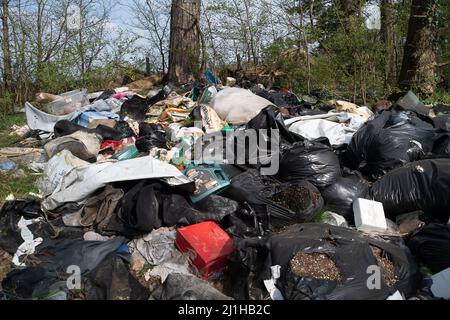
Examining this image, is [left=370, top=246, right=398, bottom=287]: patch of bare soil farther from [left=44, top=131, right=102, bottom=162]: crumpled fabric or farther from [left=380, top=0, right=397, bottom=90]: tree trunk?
[left=380, top=0, right=397, bottom=90]: tree trunk

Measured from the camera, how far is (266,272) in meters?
1.89

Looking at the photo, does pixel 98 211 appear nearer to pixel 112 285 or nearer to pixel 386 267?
pixel 112 285

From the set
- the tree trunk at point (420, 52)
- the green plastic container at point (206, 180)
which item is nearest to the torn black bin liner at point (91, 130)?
the green plastic container at point (206, 180)

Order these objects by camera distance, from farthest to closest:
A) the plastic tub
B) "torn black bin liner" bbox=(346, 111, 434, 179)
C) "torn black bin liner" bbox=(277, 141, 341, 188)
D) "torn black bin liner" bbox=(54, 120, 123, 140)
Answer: the plastic tub < "torn black bin liner" bbox=(54, 120, 123, 140) < "torn black bin liner" bbox=(346, 111, 434, 179) < "torn black bin liner" bbox=(277, 141, 341, 188)

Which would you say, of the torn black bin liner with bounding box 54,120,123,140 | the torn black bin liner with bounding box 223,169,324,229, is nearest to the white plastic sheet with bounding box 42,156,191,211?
the torn black bin liner with bounding box 223,169,324,229

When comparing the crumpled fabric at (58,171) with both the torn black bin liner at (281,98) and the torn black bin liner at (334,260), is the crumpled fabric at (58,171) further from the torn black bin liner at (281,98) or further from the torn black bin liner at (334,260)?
the torn black bin liner at (281,98)

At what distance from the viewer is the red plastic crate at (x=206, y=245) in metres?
2.18

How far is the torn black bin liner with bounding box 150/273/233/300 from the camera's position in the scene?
1749 millimetres

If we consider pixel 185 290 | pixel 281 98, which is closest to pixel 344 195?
pixel 185 290

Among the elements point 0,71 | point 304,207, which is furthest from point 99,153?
point 0,71

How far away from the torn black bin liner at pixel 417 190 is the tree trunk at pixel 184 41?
5138mm

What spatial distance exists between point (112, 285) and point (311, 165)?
5.44 feet

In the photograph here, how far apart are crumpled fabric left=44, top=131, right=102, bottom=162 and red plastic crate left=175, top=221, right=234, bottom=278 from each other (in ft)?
5.42
